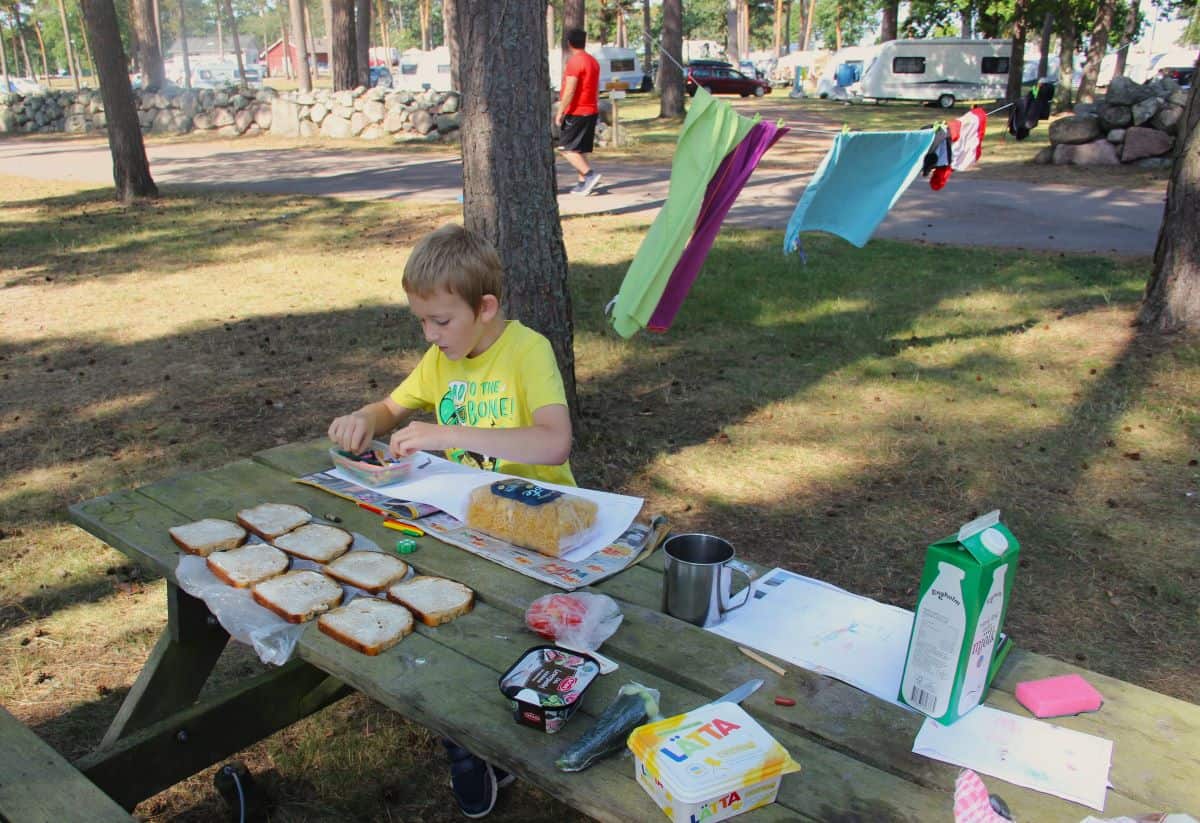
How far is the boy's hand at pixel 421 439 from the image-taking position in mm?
2395

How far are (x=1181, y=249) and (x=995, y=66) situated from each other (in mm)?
27743

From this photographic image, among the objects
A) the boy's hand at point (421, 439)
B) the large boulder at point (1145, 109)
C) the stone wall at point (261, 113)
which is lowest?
the boy's hand at point (421, 439)

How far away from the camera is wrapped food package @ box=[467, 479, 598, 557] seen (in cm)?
213

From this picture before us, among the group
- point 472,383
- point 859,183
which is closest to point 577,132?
point 859,183

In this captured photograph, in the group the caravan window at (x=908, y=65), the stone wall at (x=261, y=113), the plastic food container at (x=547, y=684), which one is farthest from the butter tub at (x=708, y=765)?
the caravan window at (x=908, y=65)

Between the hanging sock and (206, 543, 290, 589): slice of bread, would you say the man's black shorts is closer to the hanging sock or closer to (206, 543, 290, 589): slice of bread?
the hanging sock

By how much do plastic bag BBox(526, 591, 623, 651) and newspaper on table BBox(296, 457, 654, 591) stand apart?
14cm

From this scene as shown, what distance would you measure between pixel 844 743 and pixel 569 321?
320cm

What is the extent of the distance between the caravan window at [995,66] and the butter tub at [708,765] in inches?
1305

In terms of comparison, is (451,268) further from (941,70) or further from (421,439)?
(941,70)

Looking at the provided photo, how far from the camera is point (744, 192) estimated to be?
38.8 ft

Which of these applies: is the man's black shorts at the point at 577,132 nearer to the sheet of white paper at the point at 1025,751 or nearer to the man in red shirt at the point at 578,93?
the man in red shirt at the point at 578,93

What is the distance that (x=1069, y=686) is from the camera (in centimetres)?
162

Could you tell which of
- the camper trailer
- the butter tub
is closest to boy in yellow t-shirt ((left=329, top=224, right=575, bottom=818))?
the butter tub
